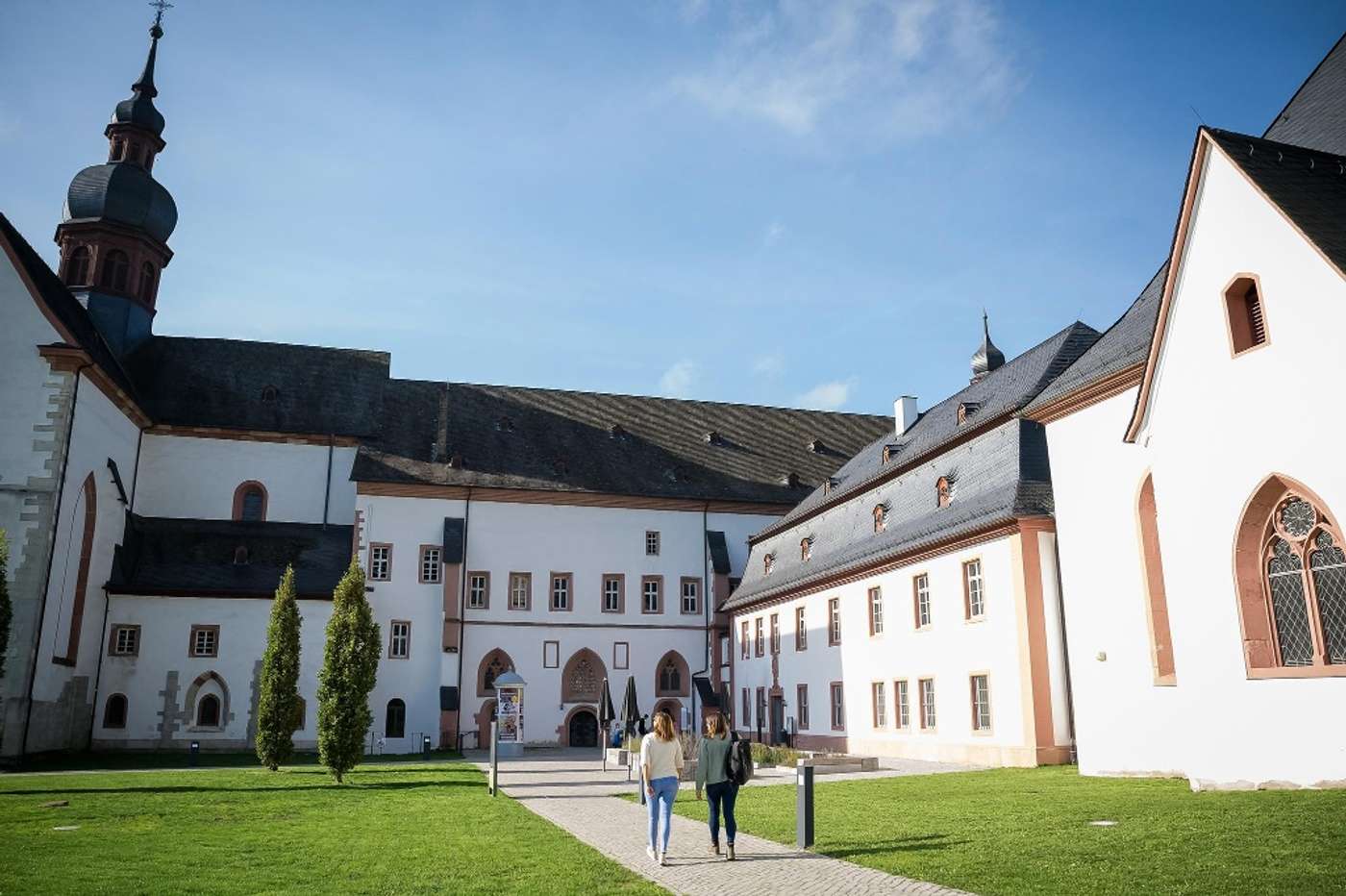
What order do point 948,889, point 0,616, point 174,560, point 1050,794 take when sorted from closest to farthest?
point 948,889 → point 1050,794 → point 0,616 → point 174,560

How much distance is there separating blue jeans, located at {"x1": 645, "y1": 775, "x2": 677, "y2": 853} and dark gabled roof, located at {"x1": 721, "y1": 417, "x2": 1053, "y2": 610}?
14.7m

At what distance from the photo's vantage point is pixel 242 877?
9.91 metres

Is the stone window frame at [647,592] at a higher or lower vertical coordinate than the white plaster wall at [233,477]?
lower

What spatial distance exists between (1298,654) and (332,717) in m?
19.2

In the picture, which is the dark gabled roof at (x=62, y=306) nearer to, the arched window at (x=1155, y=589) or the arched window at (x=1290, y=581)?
the arched window at (x=1155, y=589)

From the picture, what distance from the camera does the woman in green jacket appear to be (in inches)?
427

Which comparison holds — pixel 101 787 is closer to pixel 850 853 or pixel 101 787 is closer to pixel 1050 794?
pixel 850 853

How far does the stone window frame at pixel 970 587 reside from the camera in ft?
81.2

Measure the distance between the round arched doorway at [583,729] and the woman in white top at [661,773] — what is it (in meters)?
32.3

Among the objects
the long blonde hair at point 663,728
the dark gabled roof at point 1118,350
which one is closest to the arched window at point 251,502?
the dark gabled roof at point 1118,350

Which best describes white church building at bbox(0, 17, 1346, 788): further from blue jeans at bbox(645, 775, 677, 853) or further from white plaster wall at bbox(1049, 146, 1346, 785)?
blue jeans at bbox(645, 775, 677, 853)

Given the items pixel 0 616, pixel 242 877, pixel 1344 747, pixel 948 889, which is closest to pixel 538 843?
pixel 242 877

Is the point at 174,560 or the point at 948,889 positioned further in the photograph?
the point at 174,560

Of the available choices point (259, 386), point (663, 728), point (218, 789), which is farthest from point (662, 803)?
point (259, 386)
